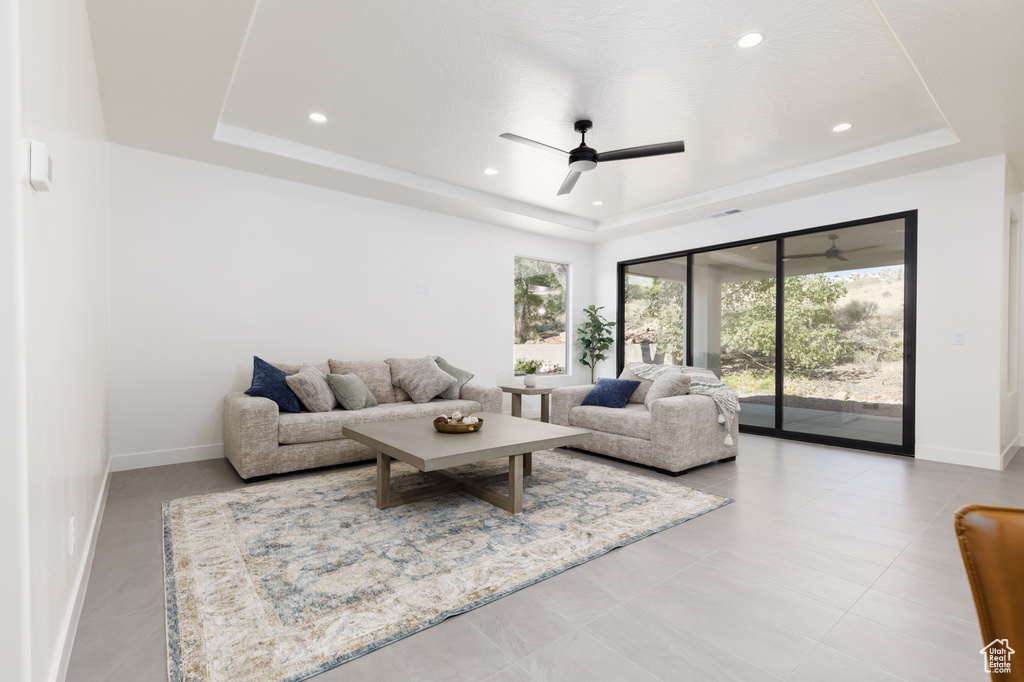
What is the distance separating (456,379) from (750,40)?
371 cm

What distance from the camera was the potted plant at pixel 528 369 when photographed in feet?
18.0

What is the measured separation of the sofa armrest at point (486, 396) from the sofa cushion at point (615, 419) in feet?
2.57

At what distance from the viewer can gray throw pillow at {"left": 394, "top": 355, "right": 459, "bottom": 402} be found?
15.7 feet

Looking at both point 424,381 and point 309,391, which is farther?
point 424,381

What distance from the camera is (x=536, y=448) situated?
9.60 feet

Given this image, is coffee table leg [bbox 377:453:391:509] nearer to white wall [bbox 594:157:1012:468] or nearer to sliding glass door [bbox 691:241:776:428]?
sliding glass door [bbox 691:241:776:428]

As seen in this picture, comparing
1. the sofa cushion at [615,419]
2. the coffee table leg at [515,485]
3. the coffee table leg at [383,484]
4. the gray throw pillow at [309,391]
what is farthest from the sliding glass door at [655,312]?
the coffee table leg at [383,484]

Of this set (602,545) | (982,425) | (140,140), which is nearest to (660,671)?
(602,545)

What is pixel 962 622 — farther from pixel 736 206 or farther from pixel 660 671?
pixel 736 206

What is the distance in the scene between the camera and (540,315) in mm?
7039

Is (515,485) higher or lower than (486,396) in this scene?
lower

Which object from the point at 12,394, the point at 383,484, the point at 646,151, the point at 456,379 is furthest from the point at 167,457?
the point at 646,151

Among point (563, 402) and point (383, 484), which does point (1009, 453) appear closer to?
point (563, 402)

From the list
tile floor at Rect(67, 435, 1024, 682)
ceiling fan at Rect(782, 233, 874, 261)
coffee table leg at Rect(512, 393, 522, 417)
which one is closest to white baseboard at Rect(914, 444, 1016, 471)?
tile floor at Rect(67, 435, 1024, 682)
